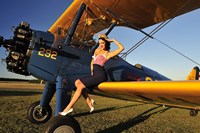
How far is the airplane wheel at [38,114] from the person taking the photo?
16.3 feet

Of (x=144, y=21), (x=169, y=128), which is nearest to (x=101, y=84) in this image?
(x=169, y=128)

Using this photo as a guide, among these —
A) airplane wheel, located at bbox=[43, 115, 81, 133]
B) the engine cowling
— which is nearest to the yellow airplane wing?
airplane wheel, located at bbox=[43, 115, 81, 133]

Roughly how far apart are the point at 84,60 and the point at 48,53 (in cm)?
77

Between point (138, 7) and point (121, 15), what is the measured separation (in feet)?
1.52

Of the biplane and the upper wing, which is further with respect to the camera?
the upper wing

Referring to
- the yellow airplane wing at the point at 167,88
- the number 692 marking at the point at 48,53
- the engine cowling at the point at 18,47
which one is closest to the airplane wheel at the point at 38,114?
the engine cowling at the point at 18,47

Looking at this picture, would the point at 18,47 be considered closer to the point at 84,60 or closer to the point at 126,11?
the point at 84,60

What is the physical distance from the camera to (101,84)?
3.55 m

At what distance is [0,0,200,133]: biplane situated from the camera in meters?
3.11

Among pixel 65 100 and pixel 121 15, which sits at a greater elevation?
pixel 121 15

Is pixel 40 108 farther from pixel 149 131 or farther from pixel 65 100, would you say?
pixel 149 131

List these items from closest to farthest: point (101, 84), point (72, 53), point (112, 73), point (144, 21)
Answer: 1. point (101, 84)
2. point (72, 53)
3. point (112, 73)
4. point (144, 21)

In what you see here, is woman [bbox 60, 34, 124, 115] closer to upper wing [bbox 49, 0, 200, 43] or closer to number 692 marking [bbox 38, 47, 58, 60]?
number 692 marking [bbox 38, 47, 58, 60]

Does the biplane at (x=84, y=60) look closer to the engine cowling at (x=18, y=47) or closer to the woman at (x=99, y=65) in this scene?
the engine cowling at (x=18, y=47)
